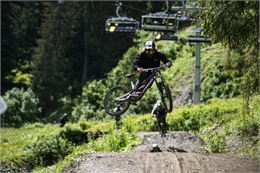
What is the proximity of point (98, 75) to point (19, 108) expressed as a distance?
557 inches

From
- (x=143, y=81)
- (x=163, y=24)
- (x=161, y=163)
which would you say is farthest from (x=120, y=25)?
(x=161, y=163)

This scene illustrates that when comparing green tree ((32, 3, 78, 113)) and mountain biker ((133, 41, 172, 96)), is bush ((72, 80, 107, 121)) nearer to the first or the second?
green tree ((32, 3, 78, 113))

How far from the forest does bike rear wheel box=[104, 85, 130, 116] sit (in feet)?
4.06

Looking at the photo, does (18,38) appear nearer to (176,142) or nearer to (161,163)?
(176,142)

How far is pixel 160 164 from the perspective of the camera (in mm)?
11805

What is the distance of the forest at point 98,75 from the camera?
45.3 feet

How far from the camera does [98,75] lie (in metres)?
57.6

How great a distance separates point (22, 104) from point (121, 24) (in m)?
19.8

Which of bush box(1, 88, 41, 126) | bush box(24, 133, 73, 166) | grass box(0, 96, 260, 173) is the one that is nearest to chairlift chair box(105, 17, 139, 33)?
grass box(0, 96, 260, 173)

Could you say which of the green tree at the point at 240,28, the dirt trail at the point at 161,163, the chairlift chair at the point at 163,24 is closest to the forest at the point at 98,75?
the green tree at the point at 240,28

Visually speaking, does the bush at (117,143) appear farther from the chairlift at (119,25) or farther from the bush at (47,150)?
the chairlift at (119,25)

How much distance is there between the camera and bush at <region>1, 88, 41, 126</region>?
1709 inches

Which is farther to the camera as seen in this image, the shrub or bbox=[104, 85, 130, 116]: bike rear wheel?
the shrub

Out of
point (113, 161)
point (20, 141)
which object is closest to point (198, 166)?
point (113, 161)
